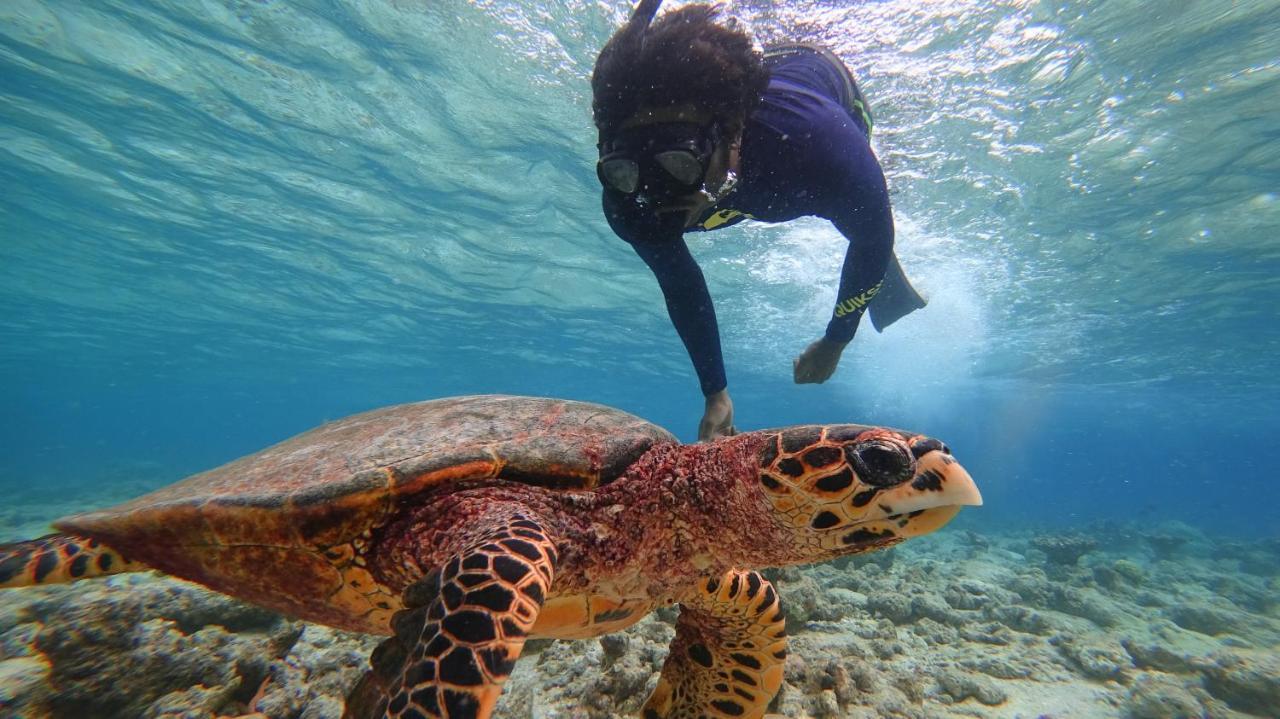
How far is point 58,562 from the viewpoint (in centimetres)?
263

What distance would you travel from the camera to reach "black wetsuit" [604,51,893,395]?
3342 millimetres

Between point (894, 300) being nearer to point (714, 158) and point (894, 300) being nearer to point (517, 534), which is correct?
point (714, 158)

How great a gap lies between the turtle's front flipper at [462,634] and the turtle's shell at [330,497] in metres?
0.48

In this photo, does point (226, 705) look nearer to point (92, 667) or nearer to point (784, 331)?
point (92, 667)

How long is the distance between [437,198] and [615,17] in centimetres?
828

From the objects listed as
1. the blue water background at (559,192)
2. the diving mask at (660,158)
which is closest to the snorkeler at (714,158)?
the diving mask at (660,158)

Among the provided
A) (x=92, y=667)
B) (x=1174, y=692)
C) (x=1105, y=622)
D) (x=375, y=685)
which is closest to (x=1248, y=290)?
(x=1105, y=622)

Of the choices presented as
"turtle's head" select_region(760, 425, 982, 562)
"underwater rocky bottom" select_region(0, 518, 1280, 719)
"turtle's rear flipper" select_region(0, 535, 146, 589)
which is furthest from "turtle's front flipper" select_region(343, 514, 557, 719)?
"turtle's rear flipper" select_region(0, 535, 146, 589)

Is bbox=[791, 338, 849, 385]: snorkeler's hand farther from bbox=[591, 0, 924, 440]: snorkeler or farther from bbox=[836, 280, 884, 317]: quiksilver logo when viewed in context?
bbox=[836, 280, 884, 317]: quiksilver logo

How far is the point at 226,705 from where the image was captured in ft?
8.50

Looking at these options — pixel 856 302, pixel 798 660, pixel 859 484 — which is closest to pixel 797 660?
pixel 798 660

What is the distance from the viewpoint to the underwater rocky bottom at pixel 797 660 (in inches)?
98.7

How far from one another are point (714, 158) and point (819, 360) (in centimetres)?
181

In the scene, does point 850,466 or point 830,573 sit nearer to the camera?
point 850,466
